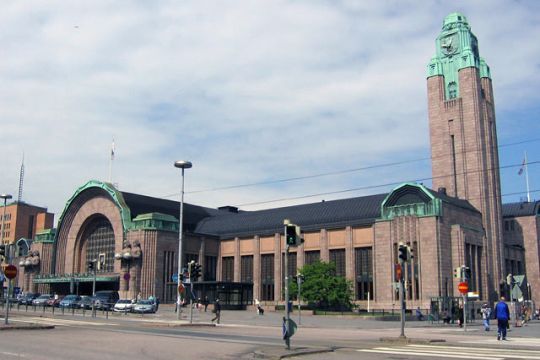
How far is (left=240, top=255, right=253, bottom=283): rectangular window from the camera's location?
81188 mm

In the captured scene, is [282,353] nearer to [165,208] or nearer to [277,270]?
[277,270]

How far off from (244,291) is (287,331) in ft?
174

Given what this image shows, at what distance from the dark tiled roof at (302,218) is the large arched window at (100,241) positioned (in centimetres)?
1295

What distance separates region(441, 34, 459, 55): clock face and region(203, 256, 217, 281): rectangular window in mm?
42641

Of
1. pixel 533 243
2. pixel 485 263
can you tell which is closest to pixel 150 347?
pixel 485 263

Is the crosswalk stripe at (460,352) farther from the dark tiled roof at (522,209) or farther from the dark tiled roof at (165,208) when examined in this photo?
the dark tiled roof at (522,209)

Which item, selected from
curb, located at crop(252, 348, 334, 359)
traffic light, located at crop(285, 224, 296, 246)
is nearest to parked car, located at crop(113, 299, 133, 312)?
traffic light, located at crop(285, 224, 296, 246)

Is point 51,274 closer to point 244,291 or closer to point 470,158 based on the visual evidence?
point 244,291

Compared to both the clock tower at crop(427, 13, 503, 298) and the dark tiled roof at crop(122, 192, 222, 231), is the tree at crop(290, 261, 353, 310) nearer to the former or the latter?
the clock tower at crop(427, 13, 503, 298)

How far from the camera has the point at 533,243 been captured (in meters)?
85.1

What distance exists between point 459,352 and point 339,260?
55.1 m

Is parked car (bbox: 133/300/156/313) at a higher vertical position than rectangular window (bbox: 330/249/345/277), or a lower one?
lower

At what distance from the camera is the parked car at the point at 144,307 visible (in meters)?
51.1

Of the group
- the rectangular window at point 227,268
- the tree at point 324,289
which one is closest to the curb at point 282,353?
the tree at point 324,289
